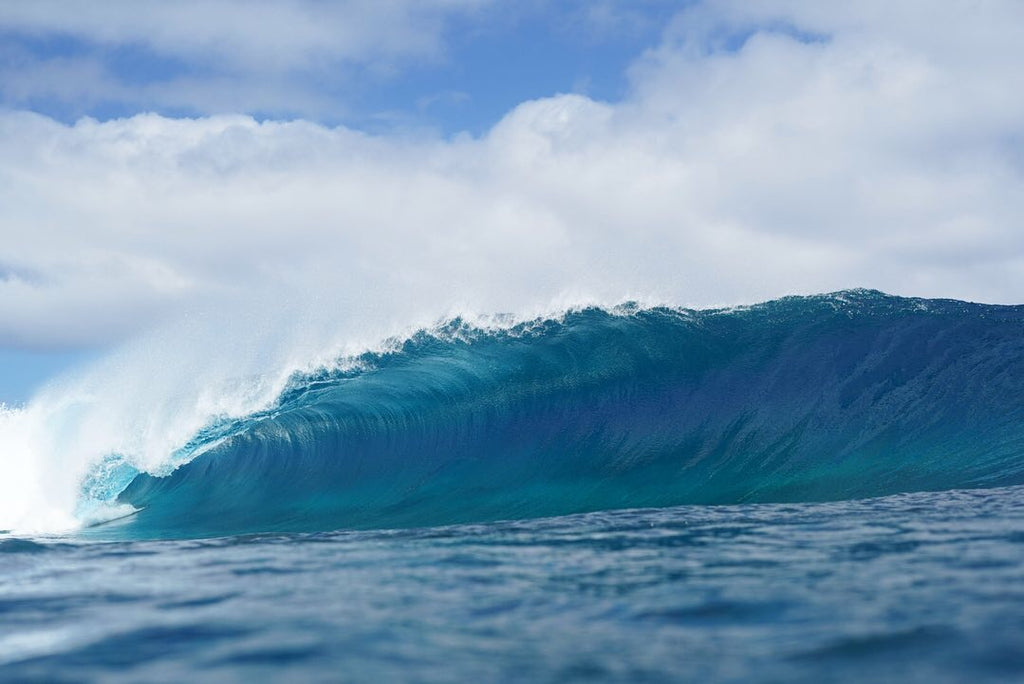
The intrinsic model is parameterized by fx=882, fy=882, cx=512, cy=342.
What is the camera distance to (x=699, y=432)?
1140 cm

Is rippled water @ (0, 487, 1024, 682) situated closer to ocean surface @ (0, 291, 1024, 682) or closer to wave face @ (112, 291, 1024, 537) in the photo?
ocean surface @ (0, 291, 1024, 682)

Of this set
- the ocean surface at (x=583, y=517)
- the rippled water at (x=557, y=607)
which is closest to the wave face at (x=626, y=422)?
the ocean surface at (x=583, y=517)

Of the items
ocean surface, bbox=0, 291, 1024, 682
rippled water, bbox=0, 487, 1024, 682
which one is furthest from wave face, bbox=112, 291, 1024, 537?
rippled water, bbox=0, 487, 1024, 682

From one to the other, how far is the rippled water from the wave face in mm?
3271

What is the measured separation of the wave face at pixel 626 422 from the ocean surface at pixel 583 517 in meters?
0.04

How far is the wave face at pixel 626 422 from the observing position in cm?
989

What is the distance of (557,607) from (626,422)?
801cm

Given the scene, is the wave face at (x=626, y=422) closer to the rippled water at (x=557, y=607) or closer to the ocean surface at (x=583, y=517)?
the ocean surface at (x=583, y=517)

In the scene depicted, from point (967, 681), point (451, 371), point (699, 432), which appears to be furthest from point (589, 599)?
point (451, 371)

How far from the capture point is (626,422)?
11.9 metres

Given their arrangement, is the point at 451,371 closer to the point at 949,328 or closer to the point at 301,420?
the point at 301,420

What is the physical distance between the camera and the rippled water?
3105 millimetres

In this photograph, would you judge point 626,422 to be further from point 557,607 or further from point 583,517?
point 557,607

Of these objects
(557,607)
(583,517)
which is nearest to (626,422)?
(583,517)
